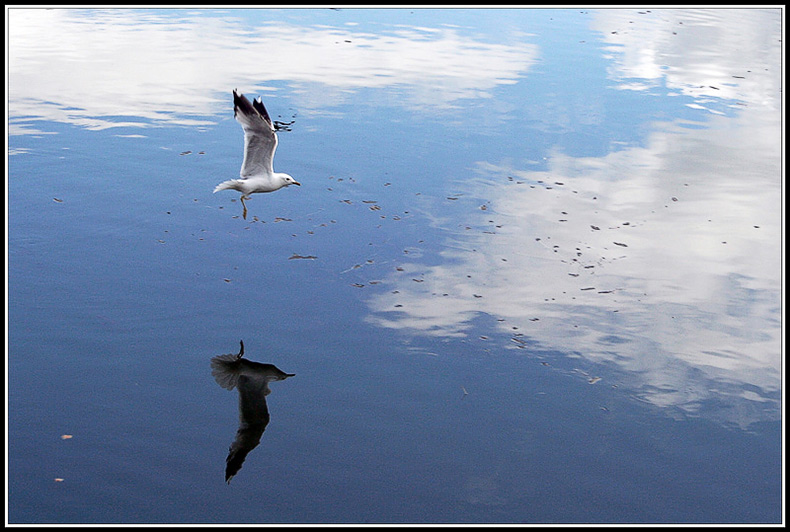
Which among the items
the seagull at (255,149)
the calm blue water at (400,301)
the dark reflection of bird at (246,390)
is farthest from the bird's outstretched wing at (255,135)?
the dark reflection of bird at (246,390)

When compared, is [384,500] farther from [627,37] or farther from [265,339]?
[627,37]

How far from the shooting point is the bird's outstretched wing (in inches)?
478

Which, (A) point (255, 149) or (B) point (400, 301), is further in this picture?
(A) point (255, 149)

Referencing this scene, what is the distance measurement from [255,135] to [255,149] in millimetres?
247

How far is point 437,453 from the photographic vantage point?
947cm

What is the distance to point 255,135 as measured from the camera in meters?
12.8

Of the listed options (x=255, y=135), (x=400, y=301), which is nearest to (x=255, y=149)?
(x=255, y=135)

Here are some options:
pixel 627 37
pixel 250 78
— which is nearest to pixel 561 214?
pixel 250 78

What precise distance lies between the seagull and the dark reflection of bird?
2953 mm

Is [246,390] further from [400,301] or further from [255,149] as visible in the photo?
[255,149]

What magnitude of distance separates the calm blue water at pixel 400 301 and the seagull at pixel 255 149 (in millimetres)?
981

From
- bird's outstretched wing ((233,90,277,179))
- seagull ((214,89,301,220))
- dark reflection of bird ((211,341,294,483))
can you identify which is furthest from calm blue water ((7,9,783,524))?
bird's outstretched wing ((233,90,277,179))

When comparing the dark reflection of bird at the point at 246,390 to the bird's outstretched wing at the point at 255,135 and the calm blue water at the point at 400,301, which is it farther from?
the bird's outstretched wing at the point at 255,135

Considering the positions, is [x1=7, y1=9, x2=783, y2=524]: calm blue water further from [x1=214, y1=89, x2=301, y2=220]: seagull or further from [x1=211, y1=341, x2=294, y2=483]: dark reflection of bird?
[x1=214, y1=89, x2=301, y2=220]: seagull
